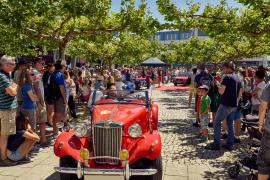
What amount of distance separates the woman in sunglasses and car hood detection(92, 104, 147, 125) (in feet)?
6.28

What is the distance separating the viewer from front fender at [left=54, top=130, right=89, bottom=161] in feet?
15.7

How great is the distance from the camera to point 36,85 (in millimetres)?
7512

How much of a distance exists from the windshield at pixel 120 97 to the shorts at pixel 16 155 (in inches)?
74.6

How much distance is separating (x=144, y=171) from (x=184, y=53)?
135 feet

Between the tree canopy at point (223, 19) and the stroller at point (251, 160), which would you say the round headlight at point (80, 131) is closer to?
the stroller at point (251, 160)

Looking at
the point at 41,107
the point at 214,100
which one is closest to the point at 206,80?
the point at 214,100

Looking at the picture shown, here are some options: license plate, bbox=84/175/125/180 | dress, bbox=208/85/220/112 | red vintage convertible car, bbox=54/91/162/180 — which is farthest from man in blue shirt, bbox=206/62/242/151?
license plate, bbox=84/175/125/180

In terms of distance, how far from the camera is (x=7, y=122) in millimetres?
5938

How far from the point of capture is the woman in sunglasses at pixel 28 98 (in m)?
6.73

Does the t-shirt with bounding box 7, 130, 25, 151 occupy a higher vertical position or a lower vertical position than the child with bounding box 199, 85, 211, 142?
lower

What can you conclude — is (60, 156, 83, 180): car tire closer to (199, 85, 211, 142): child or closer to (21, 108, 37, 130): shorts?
(21, 108, 37, 130): shorts

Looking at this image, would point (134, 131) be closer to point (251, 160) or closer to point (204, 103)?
point (251, 160)

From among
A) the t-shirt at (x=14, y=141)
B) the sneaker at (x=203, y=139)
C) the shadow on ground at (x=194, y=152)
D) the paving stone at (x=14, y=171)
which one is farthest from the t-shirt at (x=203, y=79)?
the paving stone at (x=14, y=171)

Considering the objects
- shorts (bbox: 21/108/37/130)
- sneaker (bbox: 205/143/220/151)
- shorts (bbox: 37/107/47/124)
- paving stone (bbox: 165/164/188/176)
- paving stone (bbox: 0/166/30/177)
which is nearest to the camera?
paving stone (bbox: 0/166/30/177)
